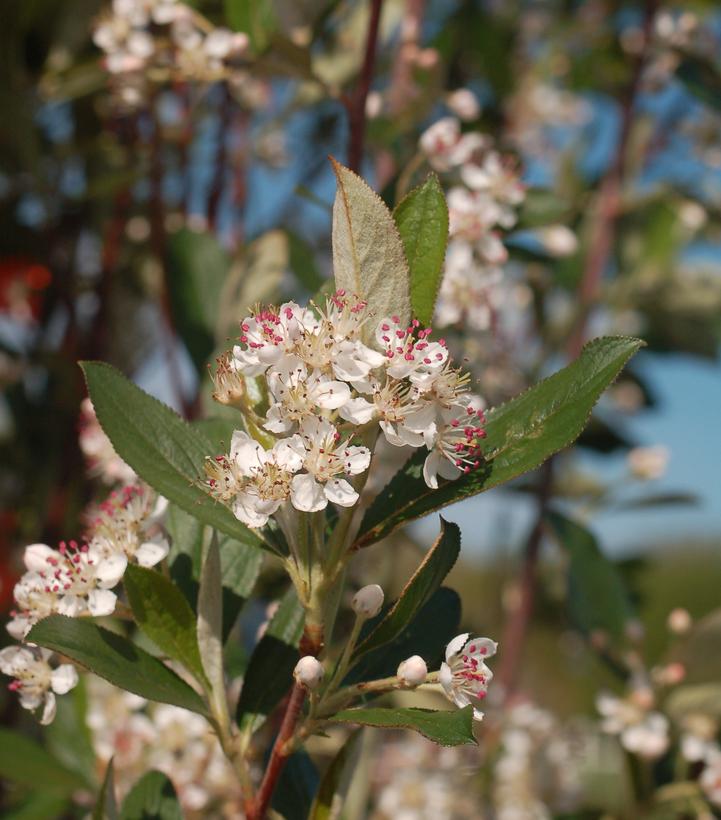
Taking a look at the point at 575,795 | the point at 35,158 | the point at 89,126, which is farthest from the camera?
the point at 89,126

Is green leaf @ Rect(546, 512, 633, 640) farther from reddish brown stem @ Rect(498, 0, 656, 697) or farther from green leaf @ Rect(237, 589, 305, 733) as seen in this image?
green leaf @ Rect(237, 589, 305, 733)

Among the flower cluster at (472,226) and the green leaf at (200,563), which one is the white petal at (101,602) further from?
the flower cluster at (472,226)

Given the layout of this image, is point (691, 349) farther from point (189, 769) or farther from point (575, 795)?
point (189, 769)

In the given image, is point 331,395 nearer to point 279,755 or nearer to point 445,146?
point 279,755

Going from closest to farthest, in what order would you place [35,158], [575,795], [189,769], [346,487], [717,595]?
[346,487]
[189,769]
[35,158]
[575,795]
[717,595]

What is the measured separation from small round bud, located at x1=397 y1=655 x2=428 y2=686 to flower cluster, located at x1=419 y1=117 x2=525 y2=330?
1.52ft

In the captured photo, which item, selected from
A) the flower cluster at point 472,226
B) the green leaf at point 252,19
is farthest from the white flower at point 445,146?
the green leaf at point 252,19

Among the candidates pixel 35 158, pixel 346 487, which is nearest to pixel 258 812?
pixel 346 487

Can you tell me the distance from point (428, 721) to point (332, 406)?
7.1 inches

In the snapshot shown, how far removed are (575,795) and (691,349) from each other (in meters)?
0.76

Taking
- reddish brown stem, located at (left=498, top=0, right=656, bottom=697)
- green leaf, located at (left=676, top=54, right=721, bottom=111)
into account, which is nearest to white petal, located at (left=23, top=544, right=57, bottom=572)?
reddish brown stem, located at (left=498, top=0, right=656, bottom=697)

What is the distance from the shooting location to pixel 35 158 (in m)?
1.40

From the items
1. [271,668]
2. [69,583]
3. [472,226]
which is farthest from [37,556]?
[472,226]

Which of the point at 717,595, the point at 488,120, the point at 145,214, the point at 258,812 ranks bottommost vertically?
the point at 717,595
